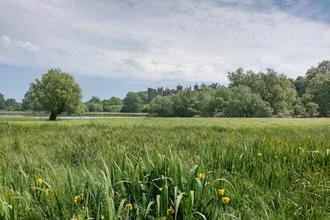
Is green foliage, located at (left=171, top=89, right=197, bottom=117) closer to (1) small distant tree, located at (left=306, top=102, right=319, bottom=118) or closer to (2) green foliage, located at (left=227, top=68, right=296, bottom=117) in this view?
(2) green foliage, located at (left=227, top=68, right=296, bottom=117)

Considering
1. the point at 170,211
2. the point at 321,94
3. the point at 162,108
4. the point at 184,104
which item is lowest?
the point at 170,211

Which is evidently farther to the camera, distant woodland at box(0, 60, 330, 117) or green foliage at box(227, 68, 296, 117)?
green foliage at box(227, 68, 296, 117)

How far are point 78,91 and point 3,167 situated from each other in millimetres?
33751

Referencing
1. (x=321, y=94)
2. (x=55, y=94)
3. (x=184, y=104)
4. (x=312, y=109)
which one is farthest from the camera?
(x=184, y=104)

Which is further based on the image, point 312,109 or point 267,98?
→ point 267,98

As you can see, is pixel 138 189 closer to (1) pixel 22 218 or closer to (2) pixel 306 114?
(1) pixel 22 218

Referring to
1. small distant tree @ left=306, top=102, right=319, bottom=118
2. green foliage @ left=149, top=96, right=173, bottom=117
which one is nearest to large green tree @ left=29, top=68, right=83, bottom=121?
green foliage @ left=149, top=96, right=173, bottom=117

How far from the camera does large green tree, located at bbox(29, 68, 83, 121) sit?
2972cm

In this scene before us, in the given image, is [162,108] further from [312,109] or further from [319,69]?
[319,69]

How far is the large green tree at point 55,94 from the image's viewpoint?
29719 millimetres

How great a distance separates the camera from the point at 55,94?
2975cm

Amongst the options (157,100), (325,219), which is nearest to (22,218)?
(325,219)

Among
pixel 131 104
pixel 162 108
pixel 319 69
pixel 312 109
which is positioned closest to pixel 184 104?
pixel 162 108

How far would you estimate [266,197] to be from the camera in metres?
2.06
